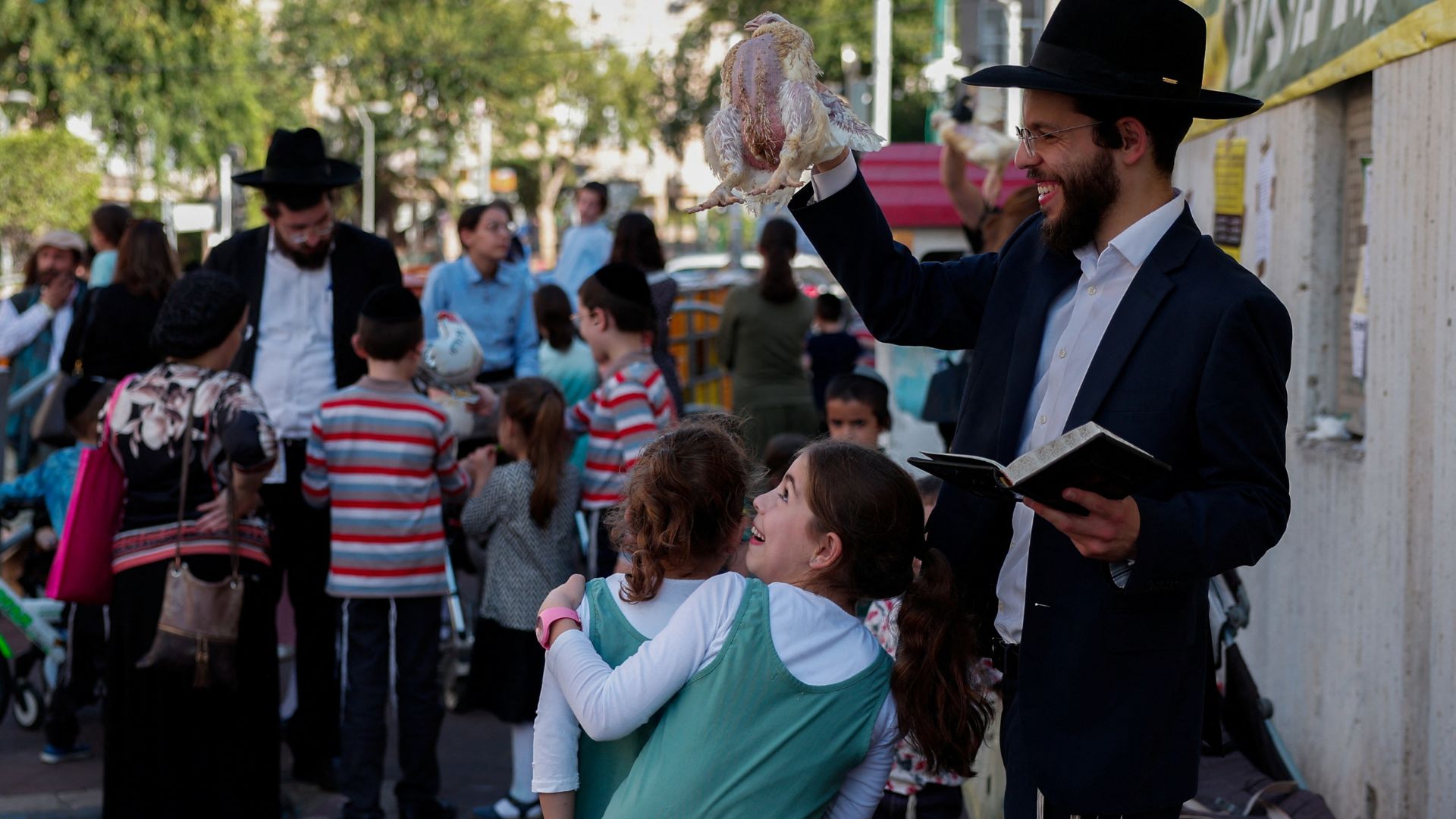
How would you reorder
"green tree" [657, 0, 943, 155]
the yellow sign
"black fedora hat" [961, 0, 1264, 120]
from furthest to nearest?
"green tree" [657, 0, 943, 155], the yellow sign, "black fedora hat" [961, 0, 1264, 120]

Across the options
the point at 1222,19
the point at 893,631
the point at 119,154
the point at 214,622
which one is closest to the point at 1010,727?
the point at 893,631

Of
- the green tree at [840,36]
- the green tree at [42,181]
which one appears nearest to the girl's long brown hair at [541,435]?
the green tree at [42,181]

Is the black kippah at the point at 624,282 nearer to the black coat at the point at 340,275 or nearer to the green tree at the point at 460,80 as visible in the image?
the black coat at the point at 340,275

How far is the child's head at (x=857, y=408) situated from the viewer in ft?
21.6

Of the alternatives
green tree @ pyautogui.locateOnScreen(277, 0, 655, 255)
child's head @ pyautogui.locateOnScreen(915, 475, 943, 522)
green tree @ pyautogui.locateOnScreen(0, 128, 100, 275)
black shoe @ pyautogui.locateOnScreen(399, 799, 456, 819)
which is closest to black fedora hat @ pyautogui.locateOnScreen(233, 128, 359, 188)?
black shoe @ pyautogui.locateOnScreen(399, 799, 456, 819)

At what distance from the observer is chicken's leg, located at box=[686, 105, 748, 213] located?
2.71 m

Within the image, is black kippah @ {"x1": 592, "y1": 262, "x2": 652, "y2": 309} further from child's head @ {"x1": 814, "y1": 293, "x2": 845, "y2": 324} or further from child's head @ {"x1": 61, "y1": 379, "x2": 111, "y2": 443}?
child's head @ {"x1": 814, "y1": 293, "x2": 845, "y2": 324}

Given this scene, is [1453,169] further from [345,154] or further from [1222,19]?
[345,154]

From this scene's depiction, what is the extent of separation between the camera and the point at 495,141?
59.0 meters

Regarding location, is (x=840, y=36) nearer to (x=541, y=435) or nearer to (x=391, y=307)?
(x=541, y=435)

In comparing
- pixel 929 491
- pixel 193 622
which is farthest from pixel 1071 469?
pixel 193 622

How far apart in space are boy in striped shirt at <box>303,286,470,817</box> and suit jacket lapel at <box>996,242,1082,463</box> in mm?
3223

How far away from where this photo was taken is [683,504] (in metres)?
3.06

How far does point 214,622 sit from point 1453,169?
3626mm
